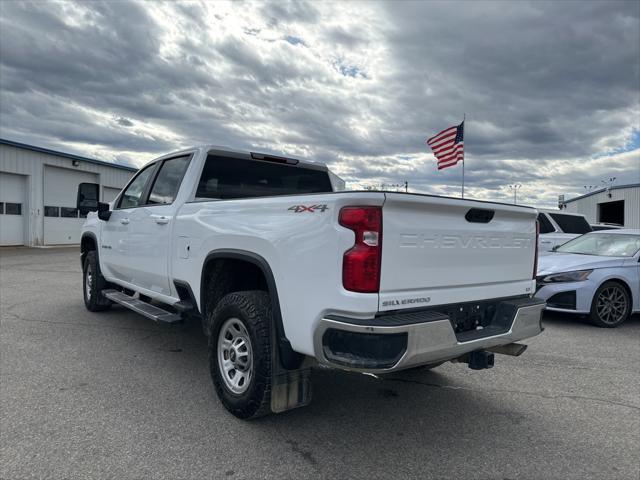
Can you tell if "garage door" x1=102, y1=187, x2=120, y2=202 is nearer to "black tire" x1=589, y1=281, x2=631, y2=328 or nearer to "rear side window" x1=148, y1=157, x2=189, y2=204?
"rear side window" x1=148, y1=157, x2=189, y2=204

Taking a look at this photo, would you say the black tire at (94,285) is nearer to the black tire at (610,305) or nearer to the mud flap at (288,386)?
the mud flap at (288,386)

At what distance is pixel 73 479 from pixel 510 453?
2.61 m

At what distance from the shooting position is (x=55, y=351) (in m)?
4.89

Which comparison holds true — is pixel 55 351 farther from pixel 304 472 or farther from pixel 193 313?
pixel 304 472

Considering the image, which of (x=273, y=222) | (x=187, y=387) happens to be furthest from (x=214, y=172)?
(x=187, y=387)

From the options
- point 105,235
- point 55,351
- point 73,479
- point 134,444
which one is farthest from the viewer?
point 105,235

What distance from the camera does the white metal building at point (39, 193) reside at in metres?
19.8

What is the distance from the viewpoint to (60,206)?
22.3m

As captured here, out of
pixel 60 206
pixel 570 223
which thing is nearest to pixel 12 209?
pixel 60 206

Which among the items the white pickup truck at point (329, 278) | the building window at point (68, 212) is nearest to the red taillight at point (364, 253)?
the white pickup truck at point (329, 278)

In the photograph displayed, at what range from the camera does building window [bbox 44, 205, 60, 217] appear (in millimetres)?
21609

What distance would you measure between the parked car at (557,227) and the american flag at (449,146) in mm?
4381

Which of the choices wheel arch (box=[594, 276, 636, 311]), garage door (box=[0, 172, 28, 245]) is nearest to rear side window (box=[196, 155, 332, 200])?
wheel arch (box=[594, 276, 636, 311])

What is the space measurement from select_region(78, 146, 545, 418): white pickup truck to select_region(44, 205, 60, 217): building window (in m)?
20.3
